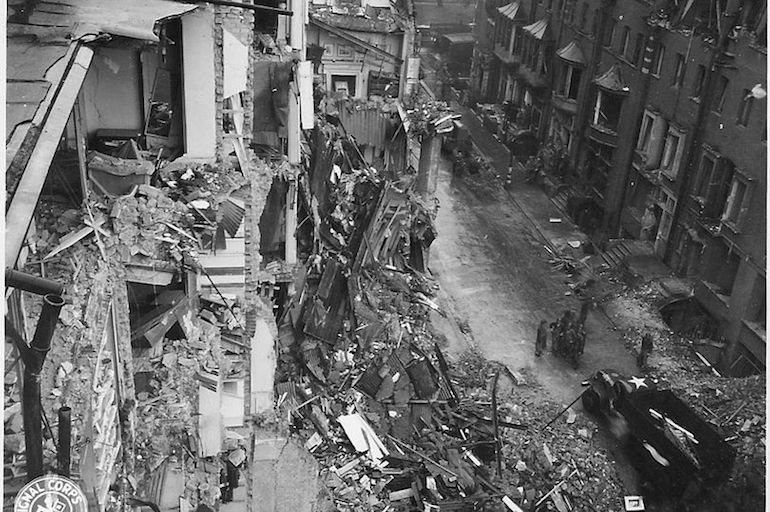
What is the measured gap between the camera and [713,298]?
28.5m

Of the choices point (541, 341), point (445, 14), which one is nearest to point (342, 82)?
point (541, 341)

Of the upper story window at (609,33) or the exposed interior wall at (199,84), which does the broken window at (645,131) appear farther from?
the exposed interior wall at (199,84)

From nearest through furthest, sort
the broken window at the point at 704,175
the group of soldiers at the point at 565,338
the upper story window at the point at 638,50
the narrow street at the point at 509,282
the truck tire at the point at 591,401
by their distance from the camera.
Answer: the truck tire at the point at 591,401
the group of soldiers at the point at 565,338
the narrow street at the point at 509,282
the broken window at the point at 704,175
the upper story window at the point at 638,50

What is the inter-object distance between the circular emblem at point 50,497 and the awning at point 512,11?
4693cm

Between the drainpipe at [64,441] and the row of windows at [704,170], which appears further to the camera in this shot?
the row of windows at [704,170]

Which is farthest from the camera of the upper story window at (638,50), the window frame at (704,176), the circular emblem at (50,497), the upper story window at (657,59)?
the upper story window at (638,50)

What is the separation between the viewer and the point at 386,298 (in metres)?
25.7

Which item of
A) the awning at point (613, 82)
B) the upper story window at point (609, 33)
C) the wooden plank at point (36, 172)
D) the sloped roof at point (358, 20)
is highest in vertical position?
the wooden plank at point (36, 172)

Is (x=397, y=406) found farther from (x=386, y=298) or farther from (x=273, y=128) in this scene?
(x=273, y=128)

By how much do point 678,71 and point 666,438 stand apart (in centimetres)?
1791

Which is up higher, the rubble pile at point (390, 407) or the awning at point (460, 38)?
the awning at point (460, 38)

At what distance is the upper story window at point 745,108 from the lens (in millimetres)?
27469

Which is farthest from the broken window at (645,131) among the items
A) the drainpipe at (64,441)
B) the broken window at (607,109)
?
the drainpipe at (64,441)

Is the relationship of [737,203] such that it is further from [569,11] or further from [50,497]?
[50,497]
